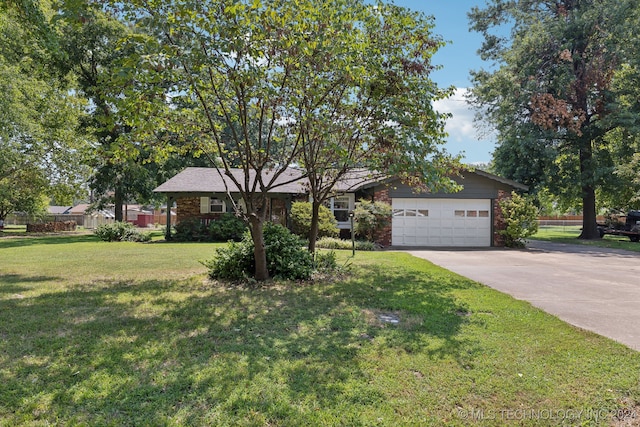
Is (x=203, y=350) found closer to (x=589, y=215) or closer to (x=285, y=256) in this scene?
(x=285, y=256)

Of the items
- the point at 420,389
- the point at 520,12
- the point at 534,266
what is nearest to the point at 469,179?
the point at 534,266

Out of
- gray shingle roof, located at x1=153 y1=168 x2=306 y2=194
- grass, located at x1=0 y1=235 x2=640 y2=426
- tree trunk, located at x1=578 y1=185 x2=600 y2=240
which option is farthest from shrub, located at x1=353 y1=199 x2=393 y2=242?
tree trunk, located at x1=578 y1=185 x2=600 y2=240

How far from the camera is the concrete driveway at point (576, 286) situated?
518 cm

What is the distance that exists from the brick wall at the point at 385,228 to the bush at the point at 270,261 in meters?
9.53

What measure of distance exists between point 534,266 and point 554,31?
50.9ft

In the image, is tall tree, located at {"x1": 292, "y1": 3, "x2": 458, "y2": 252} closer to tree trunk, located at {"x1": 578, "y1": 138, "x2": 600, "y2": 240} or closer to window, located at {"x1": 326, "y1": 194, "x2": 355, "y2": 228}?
window, located at {"x1": 326, "y1": 194, "x2": 355, "y2": 228}

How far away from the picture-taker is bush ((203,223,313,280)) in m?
8.16

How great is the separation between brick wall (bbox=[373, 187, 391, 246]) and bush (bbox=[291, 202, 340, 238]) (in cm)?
198

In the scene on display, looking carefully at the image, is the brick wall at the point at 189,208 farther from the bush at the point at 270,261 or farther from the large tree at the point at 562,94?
the large tree at the point at 562,94

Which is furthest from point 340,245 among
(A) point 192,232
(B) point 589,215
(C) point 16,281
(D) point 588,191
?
(B) point 589,215

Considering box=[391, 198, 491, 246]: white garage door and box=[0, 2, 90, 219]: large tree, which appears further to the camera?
box=[391, 198, 491, 246]: white garage door

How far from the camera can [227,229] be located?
19.0 metres

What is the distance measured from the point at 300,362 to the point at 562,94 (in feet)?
72.0

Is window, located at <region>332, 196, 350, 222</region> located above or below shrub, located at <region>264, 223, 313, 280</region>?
above
